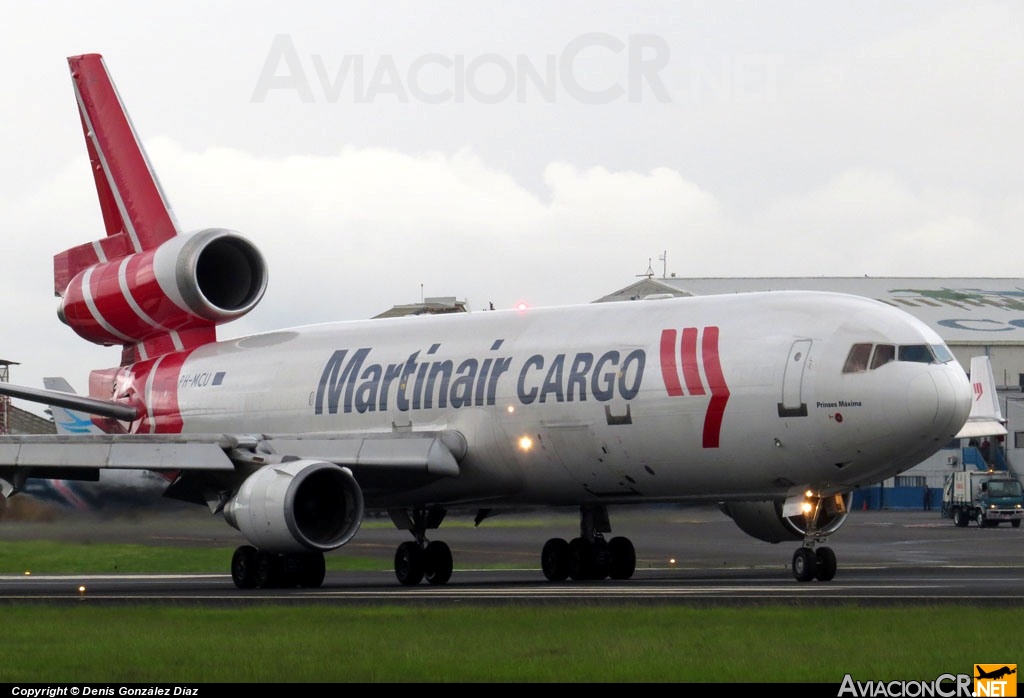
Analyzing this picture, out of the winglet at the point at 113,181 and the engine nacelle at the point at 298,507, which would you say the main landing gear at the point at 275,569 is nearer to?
the engine nacelle at the point at 298,507

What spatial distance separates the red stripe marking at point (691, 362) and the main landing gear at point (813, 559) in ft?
8.02

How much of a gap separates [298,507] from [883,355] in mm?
9154

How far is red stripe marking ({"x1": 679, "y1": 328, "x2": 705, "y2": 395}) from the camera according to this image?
25.1m

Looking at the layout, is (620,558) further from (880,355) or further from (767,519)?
(880,355)

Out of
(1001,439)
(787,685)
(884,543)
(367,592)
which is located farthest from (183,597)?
(1001,439)

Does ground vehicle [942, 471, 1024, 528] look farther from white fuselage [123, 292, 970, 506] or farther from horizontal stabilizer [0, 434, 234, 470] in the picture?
horizontal stabilizer [0, 434, 234, 470]

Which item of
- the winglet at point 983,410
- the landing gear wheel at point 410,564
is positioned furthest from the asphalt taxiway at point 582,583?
the winglet at point 983,410

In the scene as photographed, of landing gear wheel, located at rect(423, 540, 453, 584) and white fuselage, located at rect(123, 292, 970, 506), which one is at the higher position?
white fuselage, located at rect(123, 292, 970, 506)

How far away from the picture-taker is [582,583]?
27797mm

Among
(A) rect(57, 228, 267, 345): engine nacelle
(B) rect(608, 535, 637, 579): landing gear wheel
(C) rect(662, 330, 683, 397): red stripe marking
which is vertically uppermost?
(A) rect(57, 228, 267, 345): engine nacelle

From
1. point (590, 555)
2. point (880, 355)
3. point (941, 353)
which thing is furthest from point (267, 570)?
point (941, 353)

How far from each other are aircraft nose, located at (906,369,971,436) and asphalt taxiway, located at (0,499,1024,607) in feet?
7.16

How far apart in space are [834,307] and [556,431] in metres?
4.80

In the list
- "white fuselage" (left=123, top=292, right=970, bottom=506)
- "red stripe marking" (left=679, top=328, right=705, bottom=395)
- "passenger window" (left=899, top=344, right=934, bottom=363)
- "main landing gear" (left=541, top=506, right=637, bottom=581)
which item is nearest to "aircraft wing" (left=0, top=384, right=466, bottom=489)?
"white fuselage" (left=123, top=292, right=970, bottom=506)
